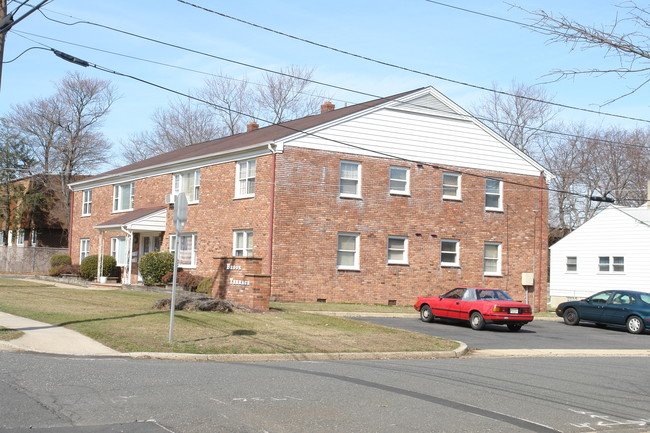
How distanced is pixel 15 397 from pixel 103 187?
34.7 m

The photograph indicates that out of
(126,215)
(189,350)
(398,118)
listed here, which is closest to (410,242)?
(398,118)

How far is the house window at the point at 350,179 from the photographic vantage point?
97.1 ft

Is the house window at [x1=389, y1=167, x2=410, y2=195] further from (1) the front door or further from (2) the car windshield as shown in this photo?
(1) the front door

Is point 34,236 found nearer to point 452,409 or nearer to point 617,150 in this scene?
point 617,150

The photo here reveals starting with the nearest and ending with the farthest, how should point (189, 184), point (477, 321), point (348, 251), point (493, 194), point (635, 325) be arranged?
point (477, 321), point (635, 325), point (348, 251), point (493, 194), point (189, 184)

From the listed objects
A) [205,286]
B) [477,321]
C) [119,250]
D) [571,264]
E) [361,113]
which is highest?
[361,113]

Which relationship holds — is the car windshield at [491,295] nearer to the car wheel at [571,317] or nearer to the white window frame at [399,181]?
the car wheel at [571,317]

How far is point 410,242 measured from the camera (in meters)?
30.9

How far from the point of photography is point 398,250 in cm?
3070

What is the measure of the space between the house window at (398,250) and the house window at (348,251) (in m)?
1.67

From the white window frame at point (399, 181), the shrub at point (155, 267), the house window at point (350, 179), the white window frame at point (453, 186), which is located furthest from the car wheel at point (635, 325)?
the shrub at point (155, 267)

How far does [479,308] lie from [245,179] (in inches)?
463

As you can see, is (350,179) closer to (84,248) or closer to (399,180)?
(399,180)

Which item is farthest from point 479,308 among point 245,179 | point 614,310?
point 245,179
